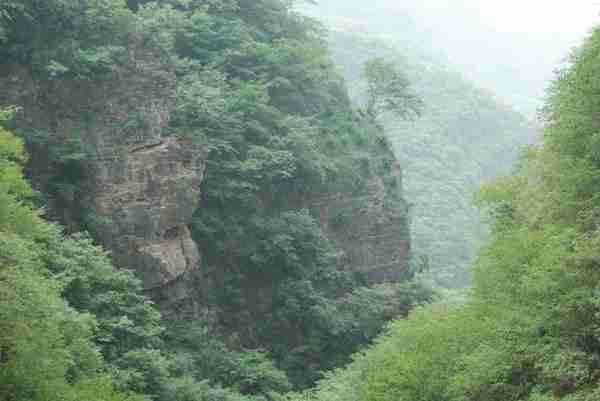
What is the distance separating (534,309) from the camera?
40.4ft

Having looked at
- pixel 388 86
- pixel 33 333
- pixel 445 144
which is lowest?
pixel 445 144

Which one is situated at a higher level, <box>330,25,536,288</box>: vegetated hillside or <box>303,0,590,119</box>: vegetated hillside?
<box>303,0,590,119</box>: vegetated hillside

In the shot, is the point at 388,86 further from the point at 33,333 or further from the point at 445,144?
the point at 445,144

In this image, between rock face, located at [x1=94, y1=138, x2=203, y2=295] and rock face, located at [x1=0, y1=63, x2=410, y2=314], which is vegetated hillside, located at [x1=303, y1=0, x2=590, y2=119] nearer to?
rock face, located at [x1=0, y1=63, x2=410, y2=314]

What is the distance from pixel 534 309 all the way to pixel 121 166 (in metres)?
11.6

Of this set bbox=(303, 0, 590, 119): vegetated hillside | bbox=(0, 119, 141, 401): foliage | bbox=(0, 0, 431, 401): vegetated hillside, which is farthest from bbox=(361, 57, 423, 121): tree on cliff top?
bbox=(303, 0, 590, 119): vegetated hillside

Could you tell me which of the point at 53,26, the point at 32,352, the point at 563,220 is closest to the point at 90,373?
the point at 32,352

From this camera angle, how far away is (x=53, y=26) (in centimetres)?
1948

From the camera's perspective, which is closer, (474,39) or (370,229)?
(370,229)

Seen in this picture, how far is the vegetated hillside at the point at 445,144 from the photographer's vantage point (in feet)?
176

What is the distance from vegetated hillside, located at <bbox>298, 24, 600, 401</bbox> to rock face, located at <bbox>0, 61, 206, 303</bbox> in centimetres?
616

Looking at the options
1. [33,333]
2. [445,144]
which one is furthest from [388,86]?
[445,144]

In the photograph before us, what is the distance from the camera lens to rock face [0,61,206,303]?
18.8 meters

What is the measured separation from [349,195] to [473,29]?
113 m
